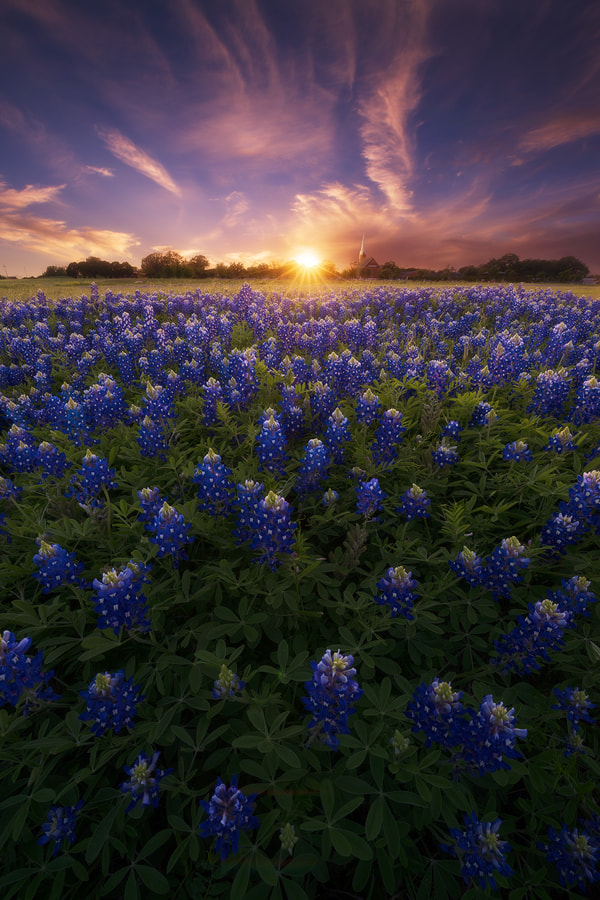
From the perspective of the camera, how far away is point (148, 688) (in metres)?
2.22

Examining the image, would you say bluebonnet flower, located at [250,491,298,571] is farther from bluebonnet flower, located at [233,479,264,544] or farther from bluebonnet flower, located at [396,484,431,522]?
bluebonnet flower, located at [396,484,431,522]

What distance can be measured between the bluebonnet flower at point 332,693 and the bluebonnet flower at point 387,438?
1.87 meters

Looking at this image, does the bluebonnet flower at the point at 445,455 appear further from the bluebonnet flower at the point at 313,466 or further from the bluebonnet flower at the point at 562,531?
the bluebonnet flower at the point at 313,466

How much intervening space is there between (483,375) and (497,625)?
2981 mm

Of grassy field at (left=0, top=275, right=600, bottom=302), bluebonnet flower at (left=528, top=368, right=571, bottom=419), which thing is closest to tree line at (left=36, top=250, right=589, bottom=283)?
grassy field at (left=0, top=275, right=600, bottom=302)

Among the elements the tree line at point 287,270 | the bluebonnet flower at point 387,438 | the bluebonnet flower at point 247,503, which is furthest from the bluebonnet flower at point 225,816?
the tree line at point 287,270

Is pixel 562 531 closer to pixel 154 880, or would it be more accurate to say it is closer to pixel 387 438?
pixel 387 438

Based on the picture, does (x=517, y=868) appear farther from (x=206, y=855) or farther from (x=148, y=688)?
(x=148, y=688)

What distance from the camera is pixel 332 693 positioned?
1.71 m

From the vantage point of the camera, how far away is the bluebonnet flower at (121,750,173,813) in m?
1.75

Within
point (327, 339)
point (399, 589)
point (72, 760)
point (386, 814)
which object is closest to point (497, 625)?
point (399, 589)

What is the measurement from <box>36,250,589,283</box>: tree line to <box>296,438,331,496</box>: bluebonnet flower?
114ft

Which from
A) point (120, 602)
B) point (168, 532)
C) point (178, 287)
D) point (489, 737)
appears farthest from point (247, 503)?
point (178, 287)

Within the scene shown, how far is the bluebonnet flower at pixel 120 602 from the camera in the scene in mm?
2004
